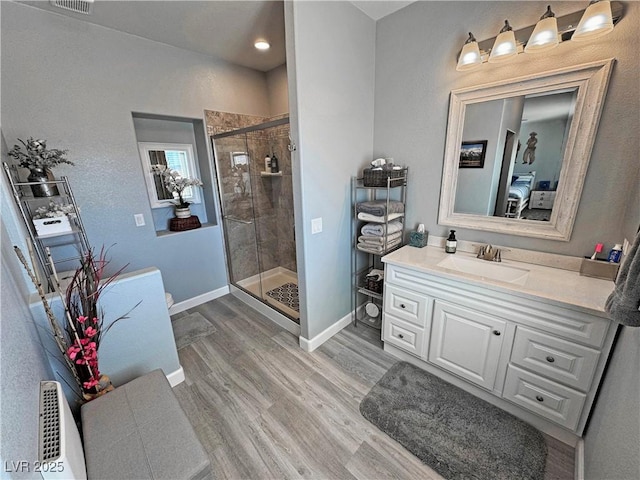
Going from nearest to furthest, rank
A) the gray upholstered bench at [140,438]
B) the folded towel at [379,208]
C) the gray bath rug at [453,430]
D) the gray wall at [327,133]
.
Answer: the gray upholstered bench at [140,438], the gray bath rug at [453,430], the gray wall at [327,133], the folded towel at [379,208]

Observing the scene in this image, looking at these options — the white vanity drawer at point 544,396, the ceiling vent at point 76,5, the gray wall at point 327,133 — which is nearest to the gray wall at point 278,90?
the gray wall at point 327,133

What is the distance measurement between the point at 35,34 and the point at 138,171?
1.05 meters

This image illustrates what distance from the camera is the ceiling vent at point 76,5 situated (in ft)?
5.46

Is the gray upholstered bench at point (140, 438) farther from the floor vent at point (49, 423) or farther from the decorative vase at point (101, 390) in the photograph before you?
the floor vent at point (49, 423)

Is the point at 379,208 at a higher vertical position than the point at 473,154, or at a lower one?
lower

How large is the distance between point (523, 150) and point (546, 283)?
873 mm

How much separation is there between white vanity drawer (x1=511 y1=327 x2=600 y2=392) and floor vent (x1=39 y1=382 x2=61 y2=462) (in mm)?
2050

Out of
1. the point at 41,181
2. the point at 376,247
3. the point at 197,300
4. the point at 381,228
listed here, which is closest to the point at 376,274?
the point at 376,247

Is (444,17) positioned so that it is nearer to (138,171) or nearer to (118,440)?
(138,171)

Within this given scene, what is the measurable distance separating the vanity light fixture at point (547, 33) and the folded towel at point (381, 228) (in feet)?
3.89

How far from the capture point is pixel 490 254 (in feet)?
6.01

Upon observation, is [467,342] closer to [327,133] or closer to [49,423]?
[327,133]

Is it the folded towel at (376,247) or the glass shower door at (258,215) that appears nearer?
the folded towel at (376,247)

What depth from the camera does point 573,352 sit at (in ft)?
4.24
